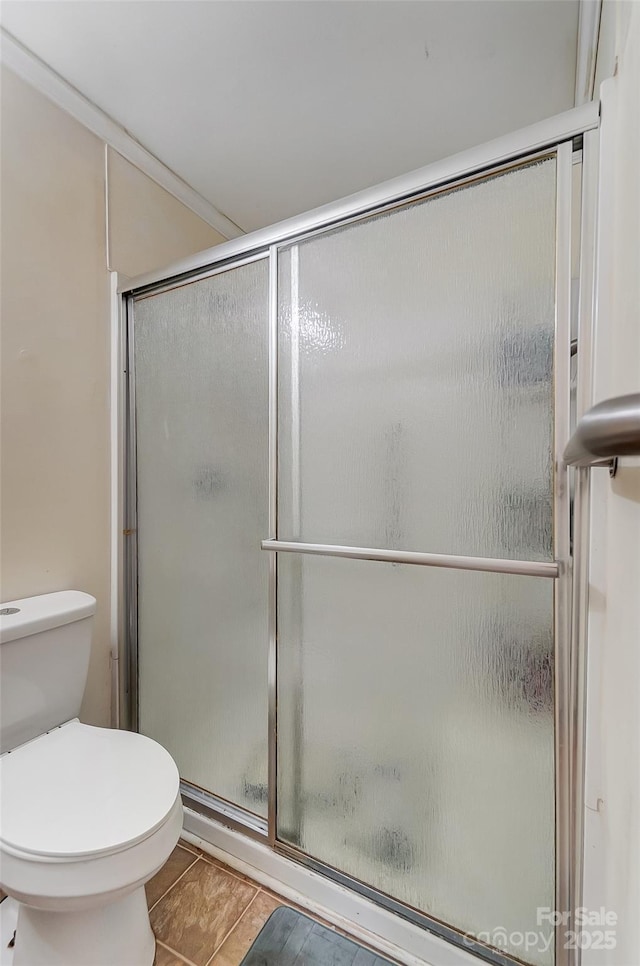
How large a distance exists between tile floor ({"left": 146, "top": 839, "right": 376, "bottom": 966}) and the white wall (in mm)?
841

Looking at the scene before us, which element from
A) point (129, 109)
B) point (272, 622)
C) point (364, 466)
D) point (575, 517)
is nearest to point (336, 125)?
point (129, 109)

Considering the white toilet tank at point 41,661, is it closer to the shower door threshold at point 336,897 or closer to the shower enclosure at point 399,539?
the shower enclosure at point 399,539

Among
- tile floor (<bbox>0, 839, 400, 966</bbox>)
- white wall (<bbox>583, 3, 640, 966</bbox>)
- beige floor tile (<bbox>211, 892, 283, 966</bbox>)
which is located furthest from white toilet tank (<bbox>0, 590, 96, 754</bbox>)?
white wall (<bbox>583, 3, 640, 966</bbox>)

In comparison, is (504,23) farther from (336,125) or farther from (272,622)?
(272,622)

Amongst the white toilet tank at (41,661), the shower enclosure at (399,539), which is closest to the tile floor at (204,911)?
the shower enclosure at (399,539)

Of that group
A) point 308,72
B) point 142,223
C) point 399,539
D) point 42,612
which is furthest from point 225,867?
point 308,72

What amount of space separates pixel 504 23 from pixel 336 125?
1.84 feet

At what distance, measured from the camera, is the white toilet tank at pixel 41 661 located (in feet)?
3.86

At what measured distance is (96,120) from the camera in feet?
4.88

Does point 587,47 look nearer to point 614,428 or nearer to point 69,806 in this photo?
point 614,428

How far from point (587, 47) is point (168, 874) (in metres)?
2.64

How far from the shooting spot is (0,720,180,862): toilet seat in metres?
0.86

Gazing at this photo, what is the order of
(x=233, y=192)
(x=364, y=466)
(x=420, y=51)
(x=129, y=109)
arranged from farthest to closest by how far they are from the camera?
(x=233, y=192) → (x=129, y=109) → (x=420, y=51) → (x=364, y=466)

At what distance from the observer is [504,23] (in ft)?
3.85
